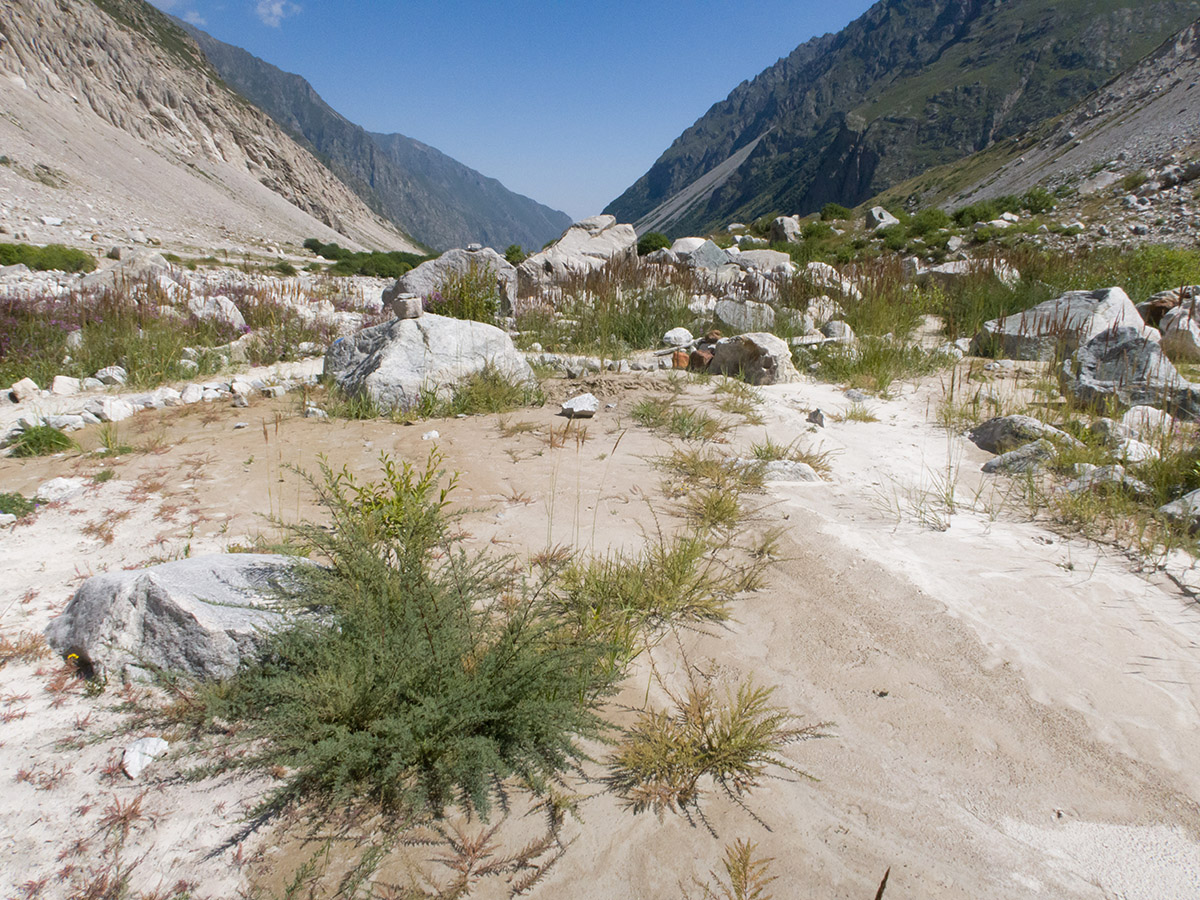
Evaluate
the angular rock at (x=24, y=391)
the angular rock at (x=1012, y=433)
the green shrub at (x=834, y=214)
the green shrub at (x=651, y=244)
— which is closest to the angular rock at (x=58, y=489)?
the angular rock at (x=24, y=391)

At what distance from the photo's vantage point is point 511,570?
2.87 metres

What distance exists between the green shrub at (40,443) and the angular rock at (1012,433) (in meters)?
6.74

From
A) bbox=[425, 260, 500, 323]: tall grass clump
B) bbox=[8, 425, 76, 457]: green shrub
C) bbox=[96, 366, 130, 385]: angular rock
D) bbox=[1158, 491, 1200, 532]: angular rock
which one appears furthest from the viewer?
bbox=[425, 260, 500, 323]: tall grass clump

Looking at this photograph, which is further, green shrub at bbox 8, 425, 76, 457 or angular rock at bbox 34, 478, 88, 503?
green shrub at bbox 8, 425, 76, 457

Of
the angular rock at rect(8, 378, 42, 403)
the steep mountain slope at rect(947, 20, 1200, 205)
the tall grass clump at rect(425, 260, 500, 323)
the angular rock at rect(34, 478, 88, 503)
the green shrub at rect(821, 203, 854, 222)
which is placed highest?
the steep mountain slope at rect(947, 20, 1200, 205)

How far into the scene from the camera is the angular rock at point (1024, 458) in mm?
4105

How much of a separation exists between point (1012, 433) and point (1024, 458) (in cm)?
53

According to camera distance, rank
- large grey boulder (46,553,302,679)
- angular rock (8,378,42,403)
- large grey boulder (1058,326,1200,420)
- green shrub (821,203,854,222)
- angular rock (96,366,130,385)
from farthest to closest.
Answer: green shrub (821,203,854,222), angular rock (96,366,130,385), angular rock (8,378,42,403), large grey boulder (1058,326,1200,420), large grey boulder (46,553,302,679)

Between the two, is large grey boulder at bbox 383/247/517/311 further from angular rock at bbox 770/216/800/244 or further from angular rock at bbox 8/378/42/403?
angular rock at bbox 770/216/800/244

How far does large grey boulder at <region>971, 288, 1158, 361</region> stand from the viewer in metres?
Result: 5.89

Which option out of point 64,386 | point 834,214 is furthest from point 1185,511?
point 834,214

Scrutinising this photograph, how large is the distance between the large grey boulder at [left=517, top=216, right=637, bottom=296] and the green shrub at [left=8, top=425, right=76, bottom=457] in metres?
7.26

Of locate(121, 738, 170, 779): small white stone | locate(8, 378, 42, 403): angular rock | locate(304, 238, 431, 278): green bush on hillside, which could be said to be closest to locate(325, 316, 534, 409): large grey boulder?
locate(8, 378, 42, 403): angular rock

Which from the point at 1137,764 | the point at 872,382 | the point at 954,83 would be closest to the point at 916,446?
the point at 872,382
